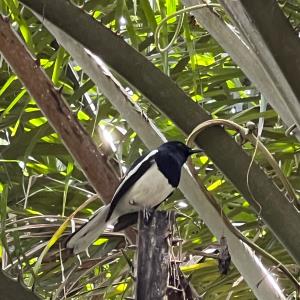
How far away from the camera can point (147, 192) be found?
4.87 ft

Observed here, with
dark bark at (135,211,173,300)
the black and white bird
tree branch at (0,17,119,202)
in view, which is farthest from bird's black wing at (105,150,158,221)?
dark bark at (135,211,173,300)

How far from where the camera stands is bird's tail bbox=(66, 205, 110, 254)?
1138 mm

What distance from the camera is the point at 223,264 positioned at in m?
0.86

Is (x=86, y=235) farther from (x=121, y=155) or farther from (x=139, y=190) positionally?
(x=139, y=190)

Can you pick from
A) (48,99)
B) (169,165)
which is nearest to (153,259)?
(48,99)

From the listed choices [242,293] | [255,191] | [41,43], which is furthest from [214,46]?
[255,191]

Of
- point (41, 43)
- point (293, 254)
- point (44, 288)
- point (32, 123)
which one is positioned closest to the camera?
point (293, 254)

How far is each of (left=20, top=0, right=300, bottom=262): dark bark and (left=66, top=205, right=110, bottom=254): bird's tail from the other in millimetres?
359

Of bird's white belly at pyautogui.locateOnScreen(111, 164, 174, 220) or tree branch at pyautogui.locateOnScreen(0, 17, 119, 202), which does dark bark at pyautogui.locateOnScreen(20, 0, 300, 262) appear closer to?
tree branch at pyautogui.locateOnScreen(0, 17, 119, 202)

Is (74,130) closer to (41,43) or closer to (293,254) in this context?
(41,43)

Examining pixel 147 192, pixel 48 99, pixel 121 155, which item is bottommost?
pixel 147 192

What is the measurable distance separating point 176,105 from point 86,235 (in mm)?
377

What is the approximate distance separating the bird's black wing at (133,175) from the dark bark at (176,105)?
1.31ft

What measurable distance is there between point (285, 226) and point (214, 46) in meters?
0.53
